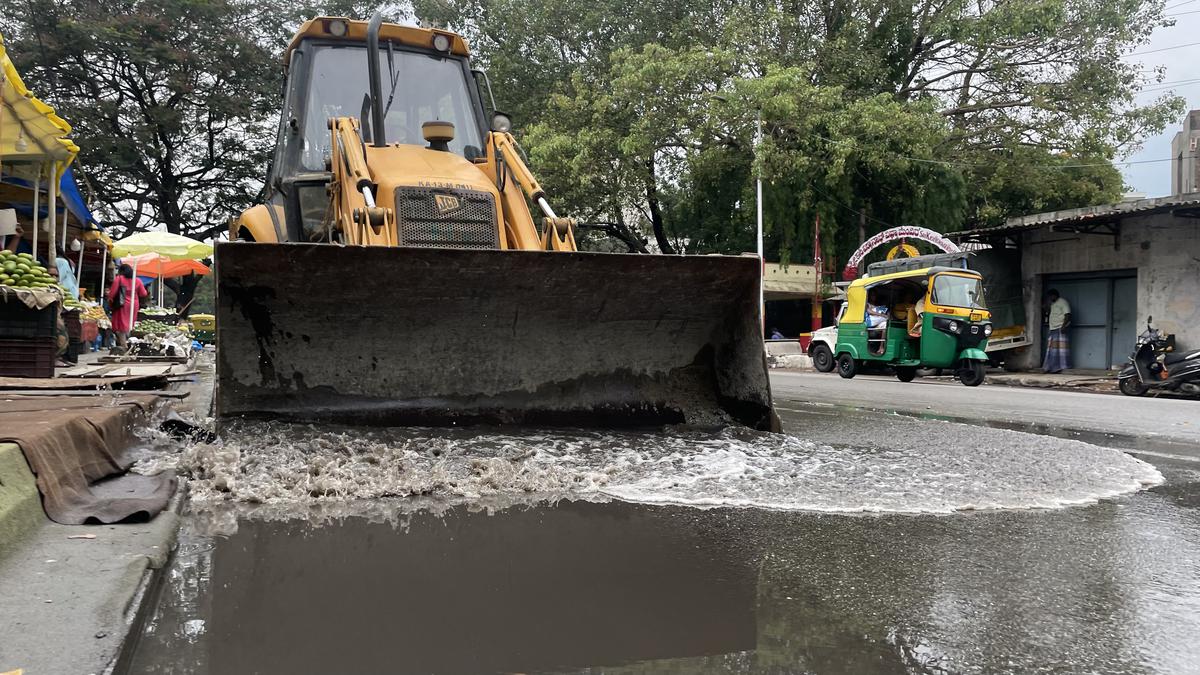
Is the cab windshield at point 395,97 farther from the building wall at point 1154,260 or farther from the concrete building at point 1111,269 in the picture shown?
the building wall at point 1154,260

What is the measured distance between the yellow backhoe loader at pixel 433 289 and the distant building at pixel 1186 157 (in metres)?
27.7

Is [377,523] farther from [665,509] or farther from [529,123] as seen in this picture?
[529,123]

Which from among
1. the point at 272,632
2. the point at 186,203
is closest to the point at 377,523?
the point at 272,632

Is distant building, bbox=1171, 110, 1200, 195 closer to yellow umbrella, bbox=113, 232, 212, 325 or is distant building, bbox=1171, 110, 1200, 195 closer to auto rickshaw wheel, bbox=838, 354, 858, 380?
auto rickshaw wheel, bbox=838, 354, 858, 380

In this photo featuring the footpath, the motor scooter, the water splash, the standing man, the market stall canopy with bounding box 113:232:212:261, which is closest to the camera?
the footpath

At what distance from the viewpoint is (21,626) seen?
78.9 inches

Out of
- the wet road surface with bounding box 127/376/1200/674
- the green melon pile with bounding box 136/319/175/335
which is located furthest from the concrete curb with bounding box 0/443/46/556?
the green melon pile with bounding box 136/319/175/335

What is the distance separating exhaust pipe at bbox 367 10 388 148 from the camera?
5.48m

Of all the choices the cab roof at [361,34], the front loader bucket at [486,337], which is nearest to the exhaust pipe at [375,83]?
the cab roof at [361,34]

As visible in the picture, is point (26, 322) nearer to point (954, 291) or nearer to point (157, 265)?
point (954, 291)

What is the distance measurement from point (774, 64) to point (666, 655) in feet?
61.0

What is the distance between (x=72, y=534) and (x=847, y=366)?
15.2m

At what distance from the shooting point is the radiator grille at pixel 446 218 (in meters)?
5.19

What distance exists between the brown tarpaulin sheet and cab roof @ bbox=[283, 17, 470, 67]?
2872mm
